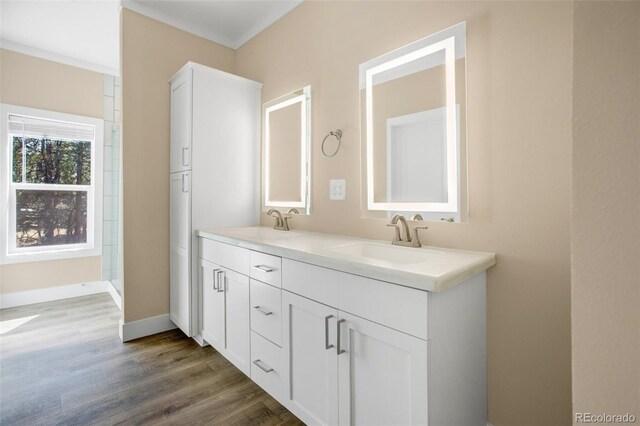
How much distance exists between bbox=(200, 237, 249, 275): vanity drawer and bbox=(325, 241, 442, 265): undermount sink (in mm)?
594

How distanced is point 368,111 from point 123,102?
191 centimetres

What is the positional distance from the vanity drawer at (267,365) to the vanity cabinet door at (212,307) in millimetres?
406

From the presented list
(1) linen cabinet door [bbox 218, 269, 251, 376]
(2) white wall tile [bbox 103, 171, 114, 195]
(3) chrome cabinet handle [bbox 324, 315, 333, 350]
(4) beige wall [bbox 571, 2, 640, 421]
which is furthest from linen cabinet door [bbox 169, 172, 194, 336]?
(4) beige wall [bbox 571, 2, 640, 421]

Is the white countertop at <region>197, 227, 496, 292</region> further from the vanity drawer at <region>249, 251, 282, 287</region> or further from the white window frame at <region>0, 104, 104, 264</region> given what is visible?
the white window frame at <region>0, 104, 104, 264</region>

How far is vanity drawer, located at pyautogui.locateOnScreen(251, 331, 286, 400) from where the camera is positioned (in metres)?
1.60

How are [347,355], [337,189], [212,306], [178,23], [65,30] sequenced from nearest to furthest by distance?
[347,355] → [337,189] → [212,306] → [178,23] → [65,30]

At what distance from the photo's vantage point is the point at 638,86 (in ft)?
1.75

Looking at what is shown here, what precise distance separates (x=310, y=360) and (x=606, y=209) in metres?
1.22

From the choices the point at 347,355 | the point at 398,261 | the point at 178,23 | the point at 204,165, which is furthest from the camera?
the point at 178,23

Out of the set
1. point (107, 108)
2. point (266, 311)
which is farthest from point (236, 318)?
point (107, 108)

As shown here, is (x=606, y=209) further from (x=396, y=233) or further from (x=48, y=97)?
(x=48, y=97)

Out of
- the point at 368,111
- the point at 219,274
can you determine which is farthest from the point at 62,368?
the point at 368,111

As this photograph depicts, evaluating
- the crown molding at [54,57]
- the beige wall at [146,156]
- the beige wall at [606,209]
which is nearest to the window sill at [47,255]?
the beige wall at [146,156]

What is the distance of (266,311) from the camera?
5.50 feet
